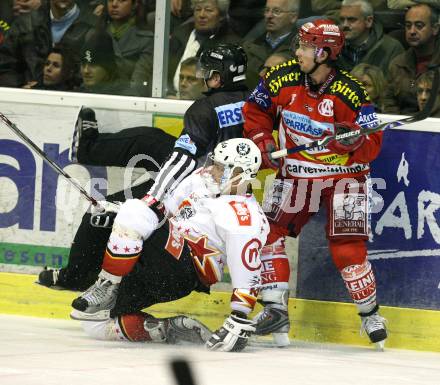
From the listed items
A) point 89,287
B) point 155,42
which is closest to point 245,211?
point 89,287

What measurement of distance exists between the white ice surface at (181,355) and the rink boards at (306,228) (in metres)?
0.20

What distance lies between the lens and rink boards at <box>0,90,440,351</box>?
17.2 feet

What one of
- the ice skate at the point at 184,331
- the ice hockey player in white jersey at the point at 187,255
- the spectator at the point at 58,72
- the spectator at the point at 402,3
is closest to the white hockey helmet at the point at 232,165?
the ice hockey player in white jersey at the point at 187,255

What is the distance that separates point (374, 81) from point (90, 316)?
1.72m

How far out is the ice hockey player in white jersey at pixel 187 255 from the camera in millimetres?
4617

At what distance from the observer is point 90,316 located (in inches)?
190

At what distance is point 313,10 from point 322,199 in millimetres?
911

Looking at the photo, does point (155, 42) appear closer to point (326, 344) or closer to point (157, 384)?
point (326, 344)

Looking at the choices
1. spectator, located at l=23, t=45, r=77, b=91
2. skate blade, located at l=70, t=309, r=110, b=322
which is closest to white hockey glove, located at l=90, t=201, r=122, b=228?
skate blade, located at l=70, t=309, r=110, b=322

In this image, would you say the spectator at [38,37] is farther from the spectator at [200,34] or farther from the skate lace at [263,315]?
the skate lace at [263,315]

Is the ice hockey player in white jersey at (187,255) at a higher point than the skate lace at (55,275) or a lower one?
higher

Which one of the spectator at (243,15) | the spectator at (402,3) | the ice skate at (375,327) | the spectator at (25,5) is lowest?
the ice skate at (375,327)

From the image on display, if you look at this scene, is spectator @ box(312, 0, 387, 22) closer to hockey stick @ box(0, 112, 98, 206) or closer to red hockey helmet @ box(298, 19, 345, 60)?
red hockey helmet @ box(298, 19, 345, 60)

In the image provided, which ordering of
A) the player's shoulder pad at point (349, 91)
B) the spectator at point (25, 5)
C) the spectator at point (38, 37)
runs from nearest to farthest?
the player's shoulder pad at point (349, 91)
the spectator at point (38, 37)
the spectator at point (25, 5)
